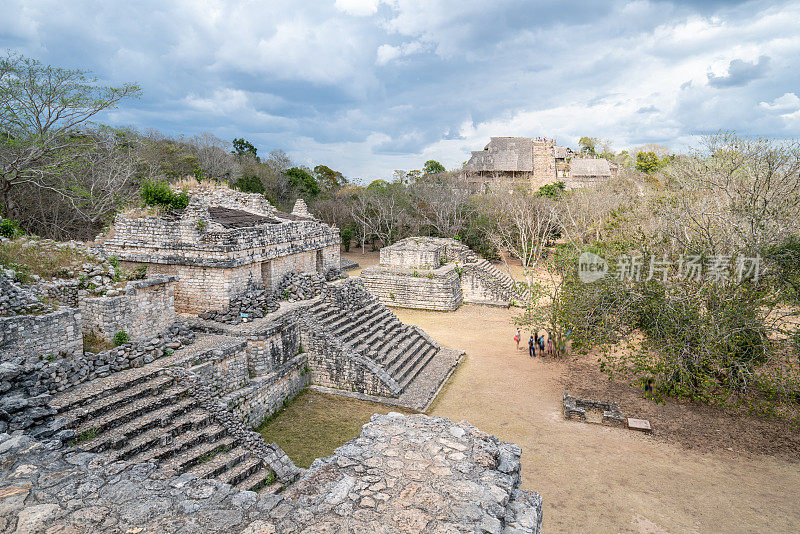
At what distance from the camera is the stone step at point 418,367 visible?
422 inches

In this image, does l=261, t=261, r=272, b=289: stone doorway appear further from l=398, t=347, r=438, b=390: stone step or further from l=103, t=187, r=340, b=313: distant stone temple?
l=398, t=347, r=438, b=390: stone step

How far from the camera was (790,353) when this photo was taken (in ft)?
27.8

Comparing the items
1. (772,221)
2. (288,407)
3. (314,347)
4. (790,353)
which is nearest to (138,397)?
(288,407)

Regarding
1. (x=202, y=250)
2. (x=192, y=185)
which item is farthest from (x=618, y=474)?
(x=192, y=185)

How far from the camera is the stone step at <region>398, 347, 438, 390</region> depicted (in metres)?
10.7

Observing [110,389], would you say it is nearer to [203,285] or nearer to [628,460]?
[203,285]

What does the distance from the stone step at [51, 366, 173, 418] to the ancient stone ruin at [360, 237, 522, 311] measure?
11.4 m

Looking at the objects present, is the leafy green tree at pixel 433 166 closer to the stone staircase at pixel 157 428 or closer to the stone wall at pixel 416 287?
the stone wall at pixel 416 287

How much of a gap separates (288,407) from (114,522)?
5.95 metres

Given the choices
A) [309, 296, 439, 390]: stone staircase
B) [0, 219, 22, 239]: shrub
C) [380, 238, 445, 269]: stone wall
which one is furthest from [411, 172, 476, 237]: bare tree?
[0, 219, 22, 239]: shrub

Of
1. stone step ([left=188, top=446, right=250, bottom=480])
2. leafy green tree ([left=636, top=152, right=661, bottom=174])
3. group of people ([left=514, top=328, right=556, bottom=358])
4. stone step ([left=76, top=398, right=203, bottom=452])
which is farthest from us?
leafy green tree ([left=636, top=152, right=661, bottom=174])

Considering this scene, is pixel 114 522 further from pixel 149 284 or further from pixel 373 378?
pixel 373 378

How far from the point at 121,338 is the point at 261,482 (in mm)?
3799

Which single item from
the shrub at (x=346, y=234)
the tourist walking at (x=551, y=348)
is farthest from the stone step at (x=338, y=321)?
the shrub at (x=346, y=234)
